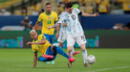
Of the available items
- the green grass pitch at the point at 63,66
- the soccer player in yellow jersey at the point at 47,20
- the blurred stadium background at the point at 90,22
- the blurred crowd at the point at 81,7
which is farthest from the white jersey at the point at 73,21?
the blurred crowd at the point at 81,7

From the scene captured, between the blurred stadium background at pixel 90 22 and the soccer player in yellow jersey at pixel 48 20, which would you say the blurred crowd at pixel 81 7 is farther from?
the soccer player in yellow jersey at pixel 48 20

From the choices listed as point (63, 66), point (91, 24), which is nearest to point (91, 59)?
point (63, 66)

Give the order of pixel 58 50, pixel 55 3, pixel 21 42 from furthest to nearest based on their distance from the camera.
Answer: pixel 55 3 → pixel 21 42 → pixel 58 50

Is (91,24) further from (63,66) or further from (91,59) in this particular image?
(91,59)

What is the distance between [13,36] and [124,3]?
27.0 ft

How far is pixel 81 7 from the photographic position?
33.5 metres

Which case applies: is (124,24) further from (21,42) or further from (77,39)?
(77,39)

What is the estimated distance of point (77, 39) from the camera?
18.3 meters

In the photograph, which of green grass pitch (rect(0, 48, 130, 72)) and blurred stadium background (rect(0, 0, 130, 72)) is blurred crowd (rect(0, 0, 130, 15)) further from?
green grass pitch (rect(0, 48, 130, 72))

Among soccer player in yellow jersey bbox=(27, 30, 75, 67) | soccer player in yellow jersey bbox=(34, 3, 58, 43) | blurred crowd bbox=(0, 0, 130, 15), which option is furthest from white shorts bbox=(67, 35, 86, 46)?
blurred crowd bbox=(0, 0, 130, 15)

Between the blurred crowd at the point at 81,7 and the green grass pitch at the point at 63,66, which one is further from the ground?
the blurred crowd at the point at 81,7

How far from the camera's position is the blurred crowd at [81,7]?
111 ft

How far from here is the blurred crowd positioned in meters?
33.7

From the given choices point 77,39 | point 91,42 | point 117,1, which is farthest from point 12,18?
point 77,39
